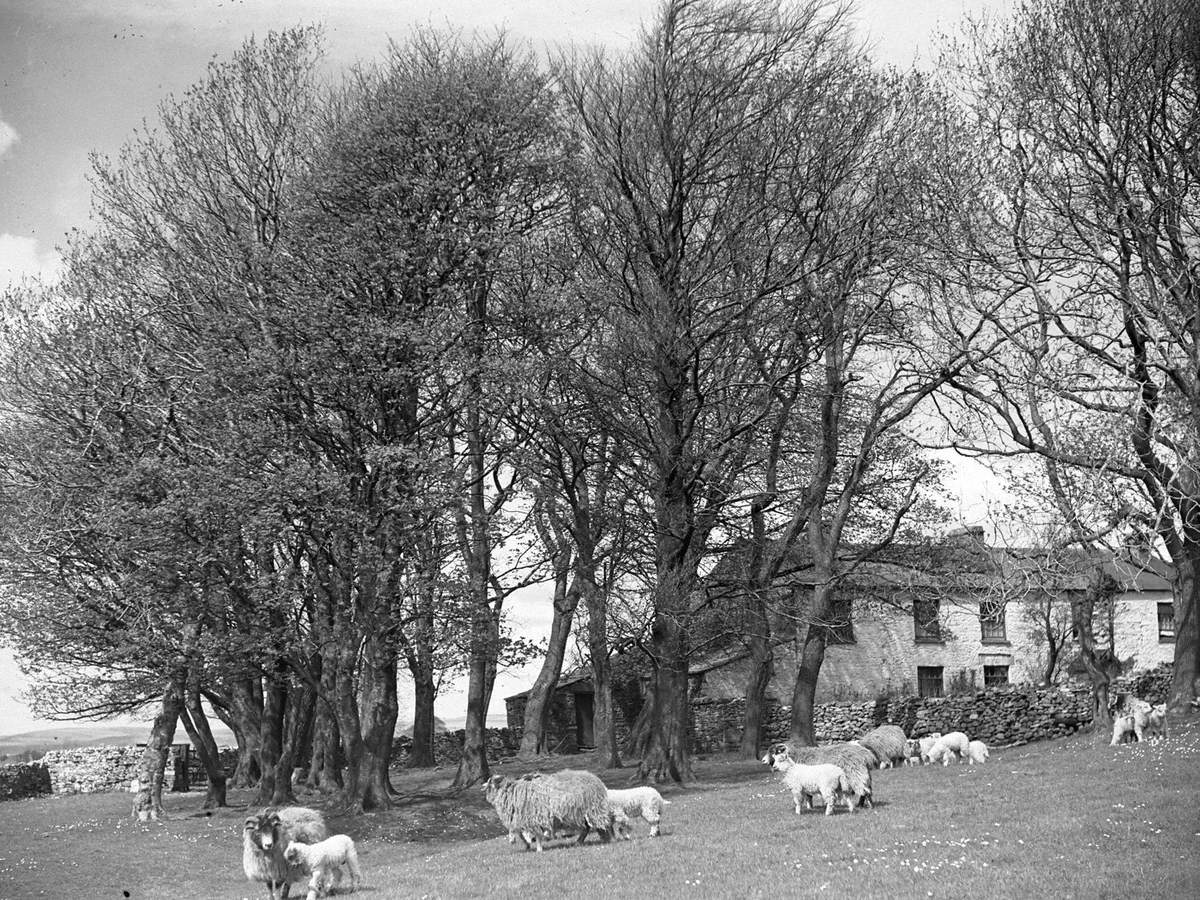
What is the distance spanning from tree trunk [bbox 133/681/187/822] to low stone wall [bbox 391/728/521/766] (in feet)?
71.8

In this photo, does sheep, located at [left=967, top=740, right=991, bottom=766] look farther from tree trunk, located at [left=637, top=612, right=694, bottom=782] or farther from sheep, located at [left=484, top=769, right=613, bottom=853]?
sheep, located at [left=484, top=769, right=613, bottom=853]

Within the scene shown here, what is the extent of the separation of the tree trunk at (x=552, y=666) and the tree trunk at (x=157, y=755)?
1233 cm

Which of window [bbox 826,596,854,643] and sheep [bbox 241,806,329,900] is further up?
window [bbox 826,596,854,643]

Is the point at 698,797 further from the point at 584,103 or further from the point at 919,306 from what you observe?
the point at 584,103

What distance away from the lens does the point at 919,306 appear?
1110 inches

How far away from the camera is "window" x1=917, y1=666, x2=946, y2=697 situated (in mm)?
59625

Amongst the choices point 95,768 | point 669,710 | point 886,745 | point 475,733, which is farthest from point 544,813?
point 95,768

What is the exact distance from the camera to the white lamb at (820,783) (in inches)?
882

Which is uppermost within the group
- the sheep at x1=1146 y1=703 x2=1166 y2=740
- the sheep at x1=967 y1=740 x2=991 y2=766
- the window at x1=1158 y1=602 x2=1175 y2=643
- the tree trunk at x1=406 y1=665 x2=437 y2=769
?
the window at x1=1158 y1=602 x2=1175 y2=643

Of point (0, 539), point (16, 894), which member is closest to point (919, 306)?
point (16, 894)

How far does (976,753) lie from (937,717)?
13.5 metres

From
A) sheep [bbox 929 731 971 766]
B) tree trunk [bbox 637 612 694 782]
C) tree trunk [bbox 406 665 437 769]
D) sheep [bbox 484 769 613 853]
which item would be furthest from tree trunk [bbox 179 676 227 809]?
sheep [bbox 929 731 971 766]

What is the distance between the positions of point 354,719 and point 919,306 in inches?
664

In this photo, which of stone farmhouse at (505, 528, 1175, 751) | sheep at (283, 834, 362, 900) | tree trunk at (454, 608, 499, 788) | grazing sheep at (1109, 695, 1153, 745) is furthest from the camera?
stone farmhouse at (505, 528, 1175, 751)
